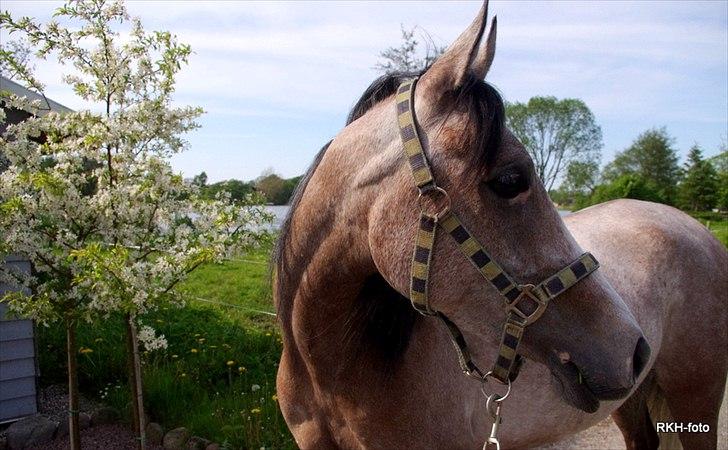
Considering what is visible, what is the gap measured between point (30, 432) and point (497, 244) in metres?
4.27

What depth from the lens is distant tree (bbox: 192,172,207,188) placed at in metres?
2.97

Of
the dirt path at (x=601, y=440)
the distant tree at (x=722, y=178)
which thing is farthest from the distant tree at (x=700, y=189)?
the dirt path at (x=601, y=440)

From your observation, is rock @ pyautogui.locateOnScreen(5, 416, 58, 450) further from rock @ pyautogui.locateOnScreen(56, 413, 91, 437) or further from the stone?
the stone

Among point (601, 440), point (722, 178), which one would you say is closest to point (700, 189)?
point (722, 178)

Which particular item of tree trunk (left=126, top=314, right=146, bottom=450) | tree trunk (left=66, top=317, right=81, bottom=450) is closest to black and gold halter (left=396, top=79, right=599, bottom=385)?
tree trunk (left=126, top=314, right=146, bottom=450)

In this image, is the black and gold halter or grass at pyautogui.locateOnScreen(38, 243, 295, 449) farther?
grass at pyautogui.locateOnScreen(38, 243, 295, 449)

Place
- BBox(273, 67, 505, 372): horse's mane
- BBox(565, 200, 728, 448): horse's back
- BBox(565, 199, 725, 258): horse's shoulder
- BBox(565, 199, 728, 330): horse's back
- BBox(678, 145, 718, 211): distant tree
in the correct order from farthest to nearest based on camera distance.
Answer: BBox(678, 145, 718, 211): distant tree < BBox(565, 199, 725, 258): horse's shoulder < BBox(565, 200, 728, 448): horse's back < BBox(565, 199, 728, 330): horse's back < BBox(273, 67, 505, 372): horse's mane

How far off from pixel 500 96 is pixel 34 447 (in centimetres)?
444

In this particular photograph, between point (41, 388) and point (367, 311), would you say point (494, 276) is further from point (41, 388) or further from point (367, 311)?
point (41, 388)

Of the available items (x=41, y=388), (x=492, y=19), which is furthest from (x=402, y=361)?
(x=41, y=388)

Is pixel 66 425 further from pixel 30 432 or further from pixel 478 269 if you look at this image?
pixel 478 269

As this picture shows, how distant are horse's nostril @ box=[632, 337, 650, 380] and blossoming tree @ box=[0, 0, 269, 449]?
6.51 ft

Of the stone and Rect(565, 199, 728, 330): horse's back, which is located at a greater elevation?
Rect(565, 199, 728, 330): horse's back

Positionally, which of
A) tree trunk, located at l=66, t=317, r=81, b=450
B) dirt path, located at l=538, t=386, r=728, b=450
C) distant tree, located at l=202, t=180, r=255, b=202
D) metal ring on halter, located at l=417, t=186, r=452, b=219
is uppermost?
distant tree, located at l=202, t=180, r=255, b=202
